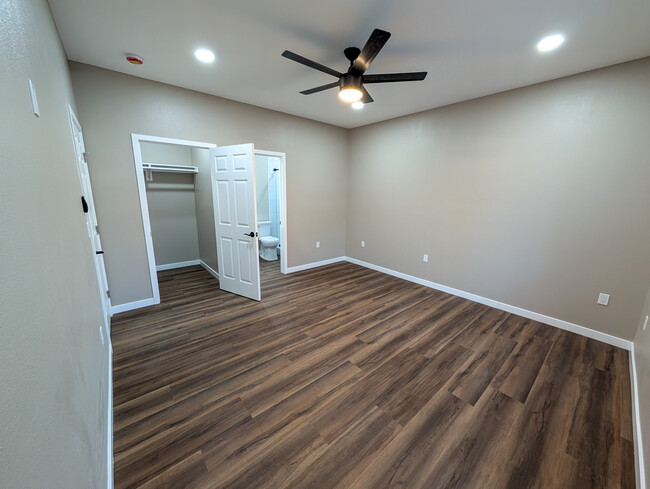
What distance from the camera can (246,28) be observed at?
6.49 feet

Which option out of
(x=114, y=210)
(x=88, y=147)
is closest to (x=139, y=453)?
(x=114, y=210)

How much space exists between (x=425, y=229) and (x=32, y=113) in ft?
13.7

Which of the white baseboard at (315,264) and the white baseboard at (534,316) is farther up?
the white baseboard at (315,264)

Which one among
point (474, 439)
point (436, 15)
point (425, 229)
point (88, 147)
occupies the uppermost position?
point (436, 15)

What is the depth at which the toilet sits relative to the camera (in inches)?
208

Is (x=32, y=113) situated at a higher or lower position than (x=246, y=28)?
lower

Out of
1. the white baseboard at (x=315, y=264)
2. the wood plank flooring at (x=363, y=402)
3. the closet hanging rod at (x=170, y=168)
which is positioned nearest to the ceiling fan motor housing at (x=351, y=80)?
the wood plank flooring at (x=363, y=402)

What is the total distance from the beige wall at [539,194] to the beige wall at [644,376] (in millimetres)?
237

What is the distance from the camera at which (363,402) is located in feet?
6.14

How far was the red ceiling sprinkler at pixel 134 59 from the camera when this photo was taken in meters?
2.38

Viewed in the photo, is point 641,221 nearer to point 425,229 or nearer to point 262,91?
point 425,229

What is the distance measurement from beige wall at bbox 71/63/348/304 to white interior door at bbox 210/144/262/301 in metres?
0.48

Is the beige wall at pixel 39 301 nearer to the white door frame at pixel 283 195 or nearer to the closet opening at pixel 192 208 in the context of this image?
the closet opening at pixel 192 208

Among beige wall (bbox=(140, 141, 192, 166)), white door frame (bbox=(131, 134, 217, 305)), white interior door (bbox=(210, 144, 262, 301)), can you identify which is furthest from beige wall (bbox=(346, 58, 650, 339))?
beige wall (bbox=(140, 141, 192, 166))
